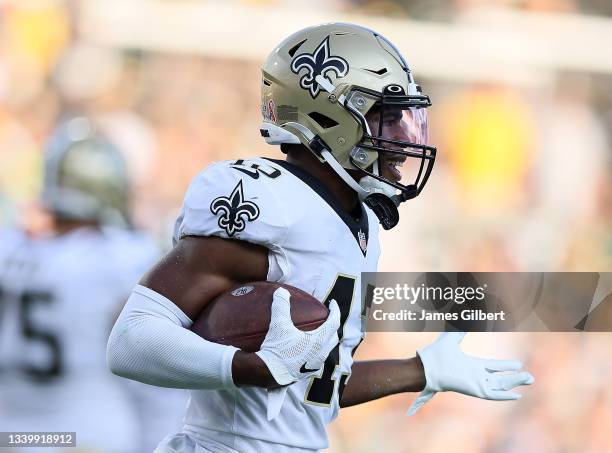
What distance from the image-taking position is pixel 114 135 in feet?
19.1

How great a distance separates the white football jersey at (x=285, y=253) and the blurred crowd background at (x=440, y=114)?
11.5ft

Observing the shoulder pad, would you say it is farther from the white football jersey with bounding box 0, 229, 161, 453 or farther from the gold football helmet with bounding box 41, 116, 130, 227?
the gold football helmet with bounding box 41, 116, 130, 227

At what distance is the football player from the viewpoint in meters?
1.95

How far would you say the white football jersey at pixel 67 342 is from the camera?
416 centimetres

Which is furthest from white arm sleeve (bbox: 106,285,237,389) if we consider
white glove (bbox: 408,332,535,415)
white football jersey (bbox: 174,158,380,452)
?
white glove (bbox: 408,332,535,415)

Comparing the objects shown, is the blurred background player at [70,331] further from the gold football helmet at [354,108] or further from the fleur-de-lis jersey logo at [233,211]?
the fleur-de-lis jersey logo at [233,211]

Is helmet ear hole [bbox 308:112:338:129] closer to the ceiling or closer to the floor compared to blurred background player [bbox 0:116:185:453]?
closer to the ceiling

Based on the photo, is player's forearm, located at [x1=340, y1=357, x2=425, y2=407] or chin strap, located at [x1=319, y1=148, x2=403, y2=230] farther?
player's forearm, located at [x1=340, y1=357, x2=425, y2=407]

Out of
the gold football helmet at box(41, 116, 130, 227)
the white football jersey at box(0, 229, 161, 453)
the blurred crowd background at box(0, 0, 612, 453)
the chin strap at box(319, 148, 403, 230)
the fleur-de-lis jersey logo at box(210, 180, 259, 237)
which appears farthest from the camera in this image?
the blurred crowd background at box(0, 0, 612, 453)

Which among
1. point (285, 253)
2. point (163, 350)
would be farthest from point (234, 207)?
point (163, 350)

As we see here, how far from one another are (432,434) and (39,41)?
303cm

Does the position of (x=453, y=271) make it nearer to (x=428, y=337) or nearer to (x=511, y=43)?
(x=428, y=337)

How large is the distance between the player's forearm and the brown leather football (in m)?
0.50

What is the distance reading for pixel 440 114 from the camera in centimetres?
612
